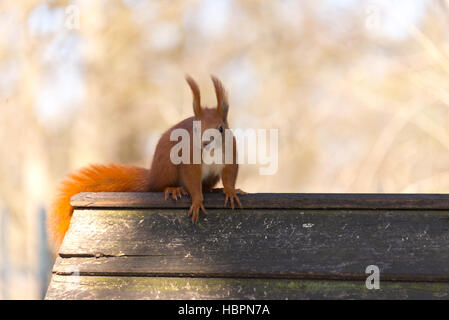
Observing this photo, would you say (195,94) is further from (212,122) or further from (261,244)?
(261,244)


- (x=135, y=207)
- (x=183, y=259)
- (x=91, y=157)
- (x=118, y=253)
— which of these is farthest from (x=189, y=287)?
(x=91, y=157)

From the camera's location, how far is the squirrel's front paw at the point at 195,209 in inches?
65.4

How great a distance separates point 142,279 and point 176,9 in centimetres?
498

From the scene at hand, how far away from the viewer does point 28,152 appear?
5355 millimetres

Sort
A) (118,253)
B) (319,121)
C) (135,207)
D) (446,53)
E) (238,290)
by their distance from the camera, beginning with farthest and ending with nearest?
(319,121) < (446,53) < (135,207) < (118,253) < (238,290)

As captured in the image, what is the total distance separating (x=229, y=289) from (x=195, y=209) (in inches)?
12.2

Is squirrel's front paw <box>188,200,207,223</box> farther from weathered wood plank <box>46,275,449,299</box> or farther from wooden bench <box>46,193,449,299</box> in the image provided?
weathered wood plank <box>46,275,449,299</box>

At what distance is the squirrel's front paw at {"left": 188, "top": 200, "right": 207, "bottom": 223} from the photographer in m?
1.66

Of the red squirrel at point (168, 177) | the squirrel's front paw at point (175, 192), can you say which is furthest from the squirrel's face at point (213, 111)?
the squirrel's front paw at point (175, 192)

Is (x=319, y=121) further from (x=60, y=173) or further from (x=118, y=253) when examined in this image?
(x=118, y=253)

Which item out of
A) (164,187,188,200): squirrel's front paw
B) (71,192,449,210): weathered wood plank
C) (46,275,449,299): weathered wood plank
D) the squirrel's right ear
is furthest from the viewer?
the squirrel's right ear

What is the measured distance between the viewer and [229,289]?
149cm

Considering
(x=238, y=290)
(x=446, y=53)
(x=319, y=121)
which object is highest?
(x=446, y=53)

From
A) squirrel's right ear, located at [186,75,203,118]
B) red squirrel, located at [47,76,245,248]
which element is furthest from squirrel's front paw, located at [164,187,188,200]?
squirrel's right ear, located at [186,75,203,118]
